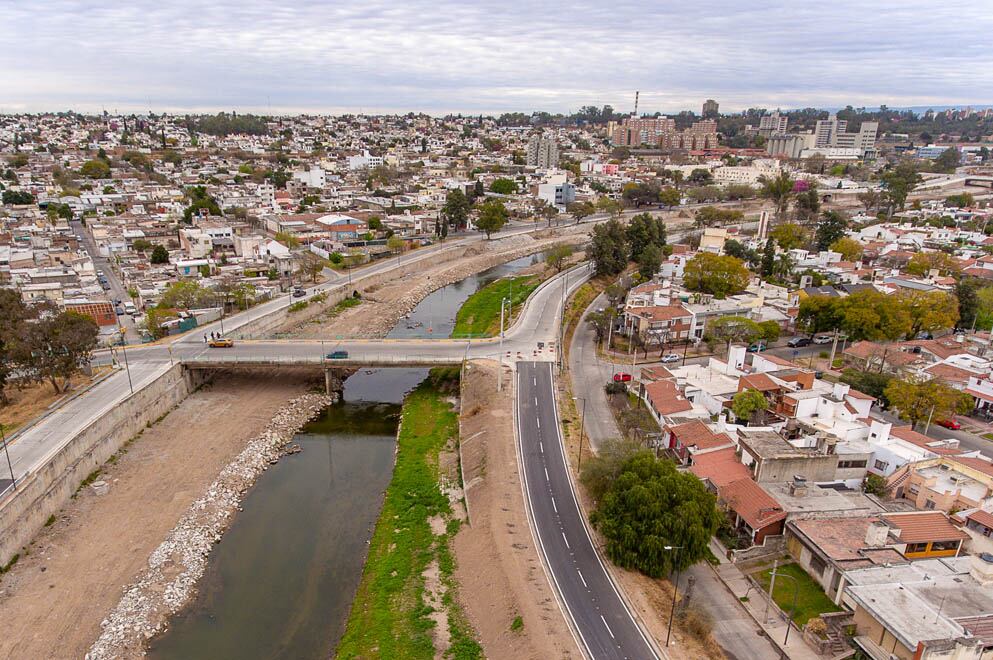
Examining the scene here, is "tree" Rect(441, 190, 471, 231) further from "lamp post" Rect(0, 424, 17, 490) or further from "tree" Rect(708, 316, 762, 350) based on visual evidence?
"lamp post" Rect(0, 424, 17, 490)

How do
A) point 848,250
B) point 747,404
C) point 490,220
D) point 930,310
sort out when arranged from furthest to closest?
point 490,220
point 848,250
point 930,310
point 747,404

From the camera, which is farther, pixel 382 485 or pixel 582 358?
pixel 582 358

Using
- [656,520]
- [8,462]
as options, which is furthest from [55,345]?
[656,520]

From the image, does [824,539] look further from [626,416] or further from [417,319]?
[417,319]

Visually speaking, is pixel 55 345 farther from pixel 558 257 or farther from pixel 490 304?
pixel 558 257

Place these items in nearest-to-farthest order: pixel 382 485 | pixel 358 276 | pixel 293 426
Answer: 1. pixel 382 485
2. pixel 293 426
3. pixel 358 276

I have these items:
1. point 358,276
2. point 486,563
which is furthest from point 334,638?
point 358,276
